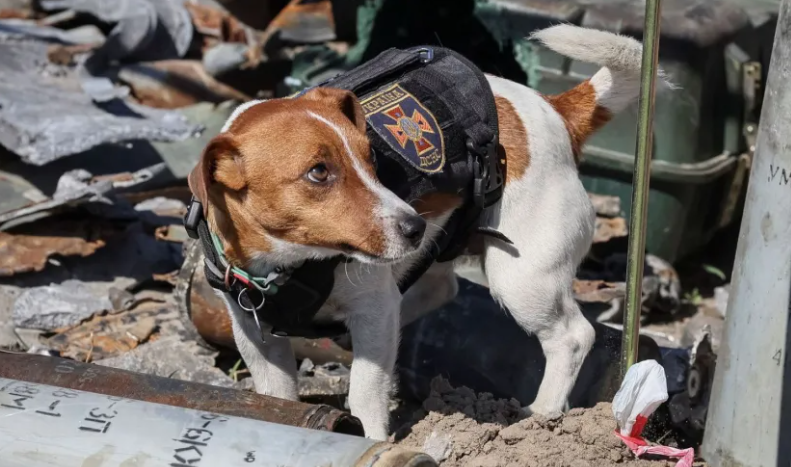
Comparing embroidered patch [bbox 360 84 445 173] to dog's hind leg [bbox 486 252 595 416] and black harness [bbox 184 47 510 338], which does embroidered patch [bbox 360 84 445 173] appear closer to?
black harness [bbox 184 47 510 338]

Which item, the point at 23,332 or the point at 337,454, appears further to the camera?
the point at 23,332

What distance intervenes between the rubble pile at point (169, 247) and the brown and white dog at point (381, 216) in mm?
295

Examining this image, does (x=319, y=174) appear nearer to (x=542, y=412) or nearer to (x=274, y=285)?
(x=274, y=285)

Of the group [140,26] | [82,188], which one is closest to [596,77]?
[82,188]

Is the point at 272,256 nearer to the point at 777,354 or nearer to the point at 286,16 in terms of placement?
the point at 777,354

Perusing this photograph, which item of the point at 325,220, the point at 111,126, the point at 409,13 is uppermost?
the point at 325,220

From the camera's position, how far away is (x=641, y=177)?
9.54ft

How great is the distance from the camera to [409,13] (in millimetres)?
6199

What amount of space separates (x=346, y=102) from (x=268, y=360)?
899 millimetres

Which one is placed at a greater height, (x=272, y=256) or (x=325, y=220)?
(x=325, y=220)

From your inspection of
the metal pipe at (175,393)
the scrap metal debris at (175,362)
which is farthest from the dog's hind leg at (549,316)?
the scrap metal debris at (175,362)

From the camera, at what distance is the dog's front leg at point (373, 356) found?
3209 mm

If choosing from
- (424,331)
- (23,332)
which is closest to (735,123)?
(424,331)

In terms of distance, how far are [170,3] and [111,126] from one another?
6.84 ft
